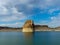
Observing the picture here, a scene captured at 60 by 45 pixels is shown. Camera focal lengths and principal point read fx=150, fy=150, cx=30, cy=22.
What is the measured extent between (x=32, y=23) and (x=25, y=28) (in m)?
10.9

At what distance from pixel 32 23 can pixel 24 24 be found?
1122cm

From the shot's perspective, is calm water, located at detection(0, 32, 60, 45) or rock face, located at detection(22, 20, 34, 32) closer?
calm water, located at detection(0, 32, 60, 45)

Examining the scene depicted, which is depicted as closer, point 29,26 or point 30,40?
point 30,40

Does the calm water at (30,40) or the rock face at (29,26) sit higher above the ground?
the rock face at (29,26)

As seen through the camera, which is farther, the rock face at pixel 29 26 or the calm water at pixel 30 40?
the rock face at pixel 29 26

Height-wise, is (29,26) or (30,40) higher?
(29,26)

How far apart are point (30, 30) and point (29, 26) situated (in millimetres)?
4408

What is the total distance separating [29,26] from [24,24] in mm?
8287

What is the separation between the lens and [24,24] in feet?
487

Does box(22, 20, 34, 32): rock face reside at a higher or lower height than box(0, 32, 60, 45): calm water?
higher

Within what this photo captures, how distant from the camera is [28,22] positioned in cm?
14325

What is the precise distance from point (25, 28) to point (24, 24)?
164 inches

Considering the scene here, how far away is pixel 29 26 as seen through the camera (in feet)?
466

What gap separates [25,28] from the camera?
14750cm
